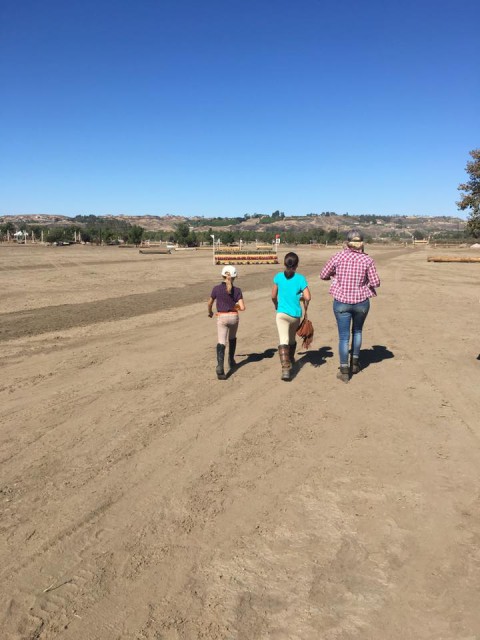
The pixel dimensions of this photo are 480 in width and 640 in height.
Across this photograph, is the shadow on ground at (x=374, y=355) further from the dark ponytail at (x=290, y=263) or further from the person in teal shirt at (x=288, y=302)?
the dark ponytail at (x=290, y=263)

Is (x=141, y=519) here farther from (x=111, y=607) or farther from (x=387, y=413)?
(x=387, y=413)

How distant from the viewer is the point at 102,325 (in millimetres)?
10820

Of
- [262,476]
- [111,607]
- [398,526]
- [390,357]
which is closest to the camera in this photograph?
[111,607]

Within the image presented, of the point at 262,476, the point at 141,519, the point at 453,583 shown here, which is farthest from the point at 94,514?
the point at 453,583

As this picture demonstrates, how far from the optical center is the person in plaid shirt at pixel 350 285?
6215mm

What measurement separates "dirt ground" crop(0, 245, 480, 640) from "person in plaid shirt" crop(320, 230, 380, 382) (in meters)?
0.74

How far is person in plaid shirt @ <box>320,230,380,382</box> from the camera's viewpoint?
621 cm

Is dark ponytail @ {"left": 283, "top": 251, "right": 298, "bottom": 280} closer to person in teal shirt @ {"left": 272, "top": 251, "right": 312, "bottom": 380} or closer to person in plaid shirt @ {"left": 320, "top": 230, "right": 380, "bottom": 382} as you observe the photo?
person in teal shirt @ {"left": 272, "top": 251, "right": 312, "bottom": 380}

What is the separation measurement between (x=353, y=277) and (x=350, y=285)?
11 cm

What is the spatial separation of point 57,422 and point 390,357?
5.25 m

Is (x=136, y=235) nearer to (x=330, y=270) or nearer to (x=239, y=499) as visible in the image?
(x=330, y=270)

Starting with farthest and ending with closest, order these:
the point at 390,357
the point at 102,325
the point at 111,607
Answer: the point at 102,325 → the point at 390,357 → the point at 111,607

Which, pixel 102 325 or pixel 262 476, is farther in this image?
pixel 102 325

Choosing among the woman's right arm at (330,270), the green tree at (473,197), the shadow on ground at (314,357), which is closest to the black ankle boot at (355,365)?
the shadow on ground at (314,357)
